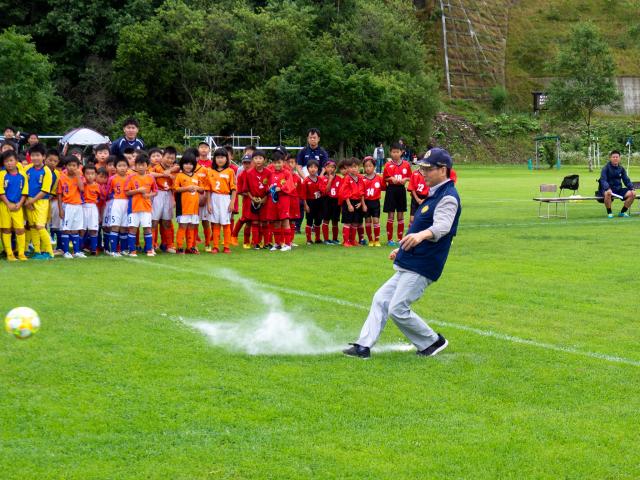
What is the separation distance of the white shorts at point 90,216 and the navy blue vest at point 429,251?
835cm

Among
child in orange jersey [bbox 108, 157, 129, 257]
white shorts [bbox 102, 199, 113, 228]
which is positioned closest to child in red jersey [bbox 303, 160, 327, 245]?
child in orange jersey [bbox 108, 157, 129, 257]

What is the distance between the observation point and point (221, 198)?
52.2 feet

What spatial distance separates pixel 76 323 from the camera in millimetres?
9016

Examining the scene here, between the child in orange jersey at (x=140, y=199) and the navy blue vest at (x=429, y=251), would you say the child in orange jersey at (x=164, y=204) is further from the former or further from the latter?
the navy blue vest at (x=429, y=251)

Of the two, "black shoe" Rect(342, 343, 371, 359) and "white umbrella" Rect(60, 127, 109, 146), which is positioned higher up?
"white umbrella" Rect(60, 127, 109, 146)

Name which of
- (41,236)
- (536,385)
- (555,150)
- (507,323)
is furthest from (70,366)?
(555,150)

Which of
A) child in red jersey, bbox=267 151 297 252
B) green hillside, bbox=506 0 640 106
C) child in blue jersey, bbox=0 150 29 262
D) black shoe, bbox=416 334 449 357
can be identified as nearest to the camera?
black shoe, bbox=416 334 449 357

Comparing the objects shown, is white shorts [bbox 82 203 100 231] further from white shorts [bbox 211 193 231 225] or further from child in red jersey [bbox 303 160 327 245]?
child in red jersey [bbox 303 160 327 245]

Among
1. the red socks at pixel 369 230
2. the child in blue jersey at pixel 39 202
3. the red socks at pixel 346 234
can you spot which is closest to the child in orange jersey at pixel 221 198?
the red socks at pixel 346 234

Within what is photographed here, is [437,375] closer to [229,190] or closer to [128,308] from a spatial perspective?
[128,308]

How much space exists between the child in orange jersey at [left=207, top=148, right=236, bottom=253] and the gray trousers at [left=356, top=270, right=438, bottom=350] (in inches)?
327

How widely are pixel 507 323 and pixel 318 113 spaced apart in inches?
1667

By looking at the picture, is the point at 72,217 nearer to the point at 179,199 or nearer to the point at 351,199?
the point at 179,199

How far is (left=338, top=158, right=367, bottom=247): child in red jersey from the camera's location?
16.8m
